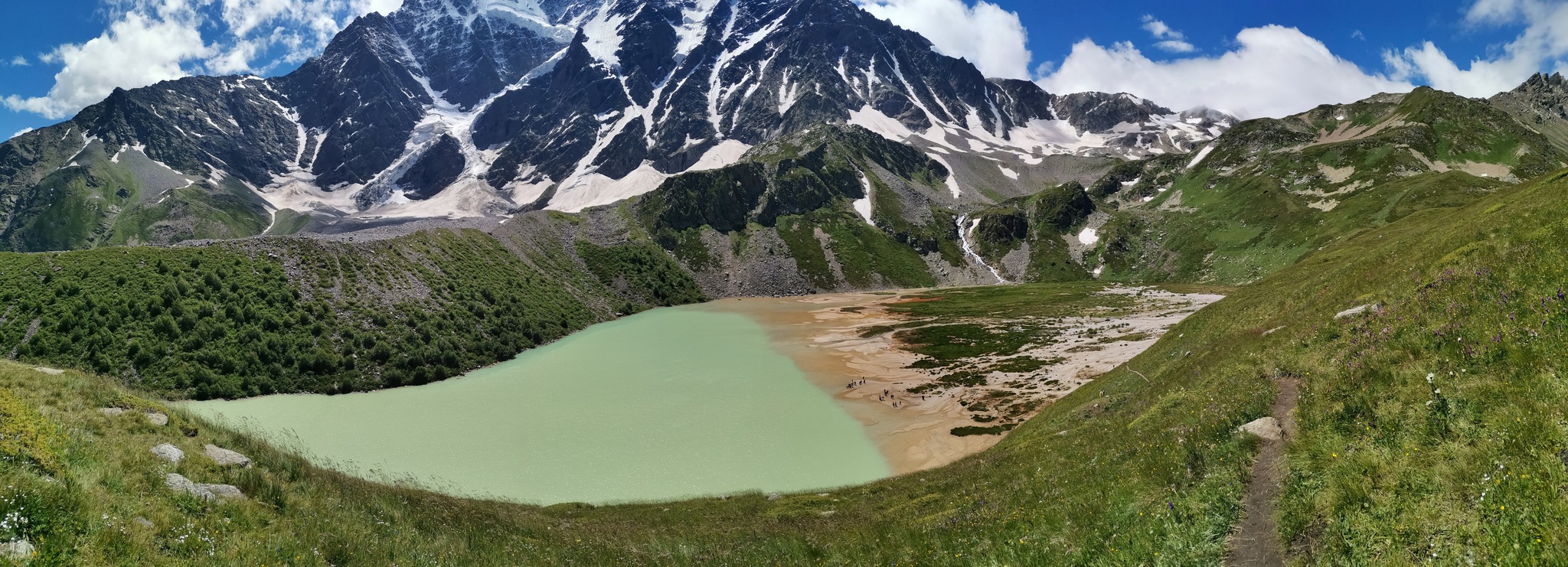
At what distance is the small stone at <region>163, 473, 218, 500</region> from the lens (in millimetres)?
12688

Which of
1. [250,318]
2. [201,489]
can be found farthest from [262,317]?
[201,489]

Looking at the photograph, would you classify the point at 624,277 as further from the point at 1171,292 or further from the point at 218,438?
the point at 218,438

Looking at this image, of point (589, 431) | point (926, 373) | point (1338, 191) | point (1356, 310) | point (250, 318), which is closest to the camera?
point (1356, 310)

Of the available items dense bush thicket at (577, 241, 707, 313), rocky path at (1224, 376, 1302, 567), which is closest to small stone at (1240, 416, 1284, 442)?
rocky path at (1224, 376, 1302, 567)

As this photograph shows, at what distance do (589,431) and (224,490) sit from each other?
3548 centimetres

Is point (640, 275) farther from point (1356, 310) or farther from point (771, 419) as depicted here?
point (1356, 310)

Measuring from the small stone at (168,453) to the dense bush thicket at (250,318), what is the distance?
52.4 metres

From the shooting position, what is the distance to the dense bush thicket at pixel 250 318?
5284 cm

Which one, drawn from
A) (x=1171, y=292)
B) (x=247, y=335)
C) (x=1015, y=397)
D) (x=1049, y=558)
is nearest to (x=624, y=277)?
(x=247, y=335)

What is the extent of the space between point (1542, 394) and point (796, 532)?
19.1m

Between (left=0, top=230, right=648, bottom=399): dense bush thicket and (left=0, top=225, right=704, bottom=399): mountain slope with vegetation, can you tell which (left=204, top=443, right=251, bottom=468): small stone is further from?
(left=0, top=230, right=648, bottom=399): dense bush thicket

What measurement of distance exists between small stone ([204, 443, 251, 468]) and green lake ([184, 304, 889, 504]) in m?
7.63

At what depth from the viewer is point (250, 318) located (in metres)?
63.4

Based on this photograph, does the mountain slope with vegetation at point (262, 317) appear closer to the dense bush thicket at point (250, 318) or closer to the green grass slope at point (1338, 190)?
the dense bush thicket at point (250, 318)
